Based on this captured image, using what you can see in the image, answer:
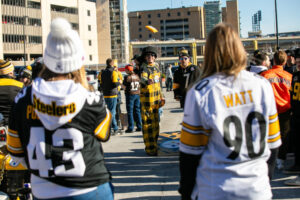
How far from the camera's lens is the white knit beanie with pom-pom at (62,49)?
88.0 inches

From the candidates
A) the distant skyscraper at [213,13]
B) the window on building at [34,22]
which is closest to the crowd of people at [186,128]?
the window on building at [34,22]

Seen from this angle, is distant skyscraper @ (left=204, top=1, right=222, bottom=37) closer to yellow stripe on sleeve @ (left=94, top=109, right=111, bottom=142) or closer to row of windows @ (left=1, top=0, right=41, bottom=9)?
row of windows @ (left=1, top=0, right=41, bottom=9)

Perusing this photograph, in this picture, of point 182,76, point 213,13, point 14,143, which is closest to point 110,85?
point 182,76

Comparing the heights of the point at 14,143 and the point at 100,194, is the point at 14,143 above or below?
above

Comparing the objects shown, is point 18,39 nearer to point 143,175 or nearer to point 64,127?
point 143,175

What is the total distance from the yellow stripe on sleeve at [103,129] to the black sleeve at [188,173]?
567 mm

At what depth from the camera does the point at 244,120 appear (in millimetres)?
2133

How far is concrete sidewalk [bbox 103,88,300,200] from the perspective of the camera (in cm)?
489

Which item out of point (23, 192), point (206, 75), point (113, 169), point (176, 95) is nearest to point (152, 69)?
point (176, 95)

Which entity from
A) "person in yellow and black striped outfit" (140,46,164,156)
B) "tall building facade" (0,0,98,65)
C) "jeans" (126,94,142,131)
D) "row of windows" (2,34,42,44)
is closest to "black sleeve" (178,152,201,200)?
"person in yellow and black striped outfit" (140,46,164,156)

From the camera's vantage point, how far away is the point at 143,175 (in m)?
5.89

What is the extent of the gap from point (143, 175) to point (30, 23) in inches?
2799

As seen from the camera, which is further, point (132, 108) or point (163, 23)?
point (163, 23)

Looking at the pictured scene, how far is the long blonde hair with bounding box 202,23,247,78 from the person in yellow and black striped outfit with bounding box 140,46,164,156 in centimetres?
480
